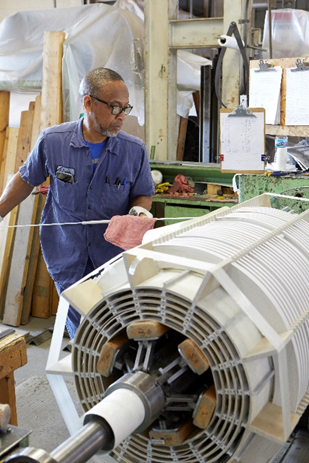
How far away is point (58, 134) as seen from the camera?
2.75 metres

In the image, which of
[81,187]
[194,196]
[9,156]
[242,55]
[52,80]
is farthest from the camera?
[9,156]

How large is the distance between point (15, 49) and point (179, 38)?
1367 millimetres

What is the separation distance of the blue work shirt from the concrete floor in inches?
17.4

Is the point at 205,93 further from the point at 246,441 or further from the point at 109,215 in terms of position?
the point at 246,441

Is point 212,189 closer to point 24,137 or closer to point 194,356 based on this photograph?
point 24,137

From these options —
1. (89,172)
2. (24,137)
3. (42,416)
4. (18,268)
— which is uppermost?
(24,137)

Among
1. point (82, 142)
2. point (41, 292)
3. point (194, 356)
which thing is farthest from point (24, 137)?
point (194, 356)

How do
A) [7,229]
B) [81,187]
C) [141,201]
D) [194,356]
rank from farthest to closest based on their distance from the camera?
[7,229] → [141,201] → [81,187] → [194,356]

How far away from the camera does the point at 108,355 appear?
1.20 metres

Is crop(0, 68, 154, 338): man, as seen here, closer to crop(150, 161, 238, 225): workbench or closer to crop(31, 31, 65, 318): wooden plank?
crop(150, 161, 238, 225): workbench

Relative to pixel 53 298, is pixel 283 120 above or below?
above

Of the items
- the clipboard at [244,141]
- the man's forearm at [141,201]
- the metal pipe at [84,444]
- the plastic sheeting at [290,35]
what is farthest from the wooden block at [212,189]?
the metal pipe at [84,444]

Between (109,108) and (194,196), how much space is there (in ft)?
4.37

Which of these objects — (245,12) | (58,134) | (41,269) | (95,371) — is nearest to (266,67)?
(245,12)
